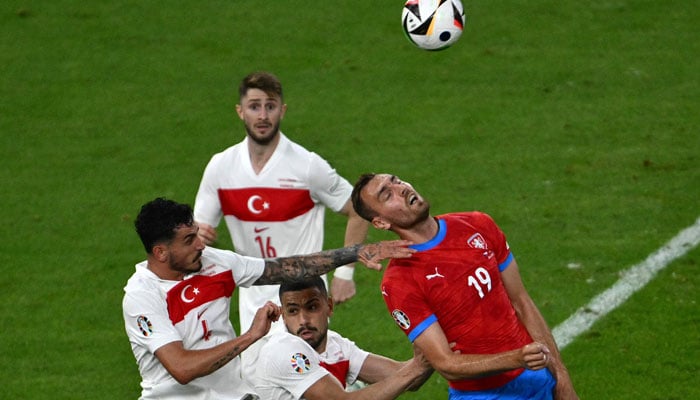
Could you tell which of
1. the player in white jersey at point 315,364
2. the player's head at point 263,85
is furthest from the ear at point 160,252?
the player's head at point 263,85

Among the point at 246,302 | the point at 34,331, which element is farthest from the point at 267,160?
the point at 34,331

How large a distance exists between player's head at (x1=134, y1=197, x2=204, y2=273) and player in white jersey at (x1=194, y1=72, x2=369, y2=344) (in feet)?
5.98

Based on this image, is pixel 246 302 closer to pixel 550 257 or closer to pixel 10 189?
pixel 550 257

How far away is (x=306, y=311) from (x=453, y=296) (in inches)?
34.9

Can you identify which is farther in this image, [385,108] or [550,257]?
[385,108]

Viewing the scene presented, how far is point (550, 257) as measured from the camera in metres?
10.9

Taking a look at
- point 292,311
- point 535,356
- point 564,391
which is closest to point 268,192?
point 292,311

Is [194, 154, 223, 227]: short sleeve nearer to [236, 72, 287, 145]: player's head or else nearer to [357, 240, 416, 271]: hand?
[236, 72, 287, 145]: player's head

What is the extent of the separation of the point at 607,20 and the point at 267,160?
673 centimetres

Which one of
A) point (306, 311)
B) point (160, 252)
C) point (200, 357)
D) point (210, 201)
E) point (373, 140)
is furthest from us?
point (373, 140)

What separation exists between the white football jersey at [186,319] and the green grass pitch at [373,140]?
244 cm

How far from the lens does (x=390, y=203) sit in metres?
6.90

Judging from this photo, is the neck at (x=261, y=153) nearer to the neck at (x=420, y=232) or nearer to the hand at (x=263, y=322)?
the neck at (x=420, y=232)

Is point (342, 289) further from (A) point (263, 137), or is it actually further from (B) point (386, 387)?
(B) point (386, 387)
